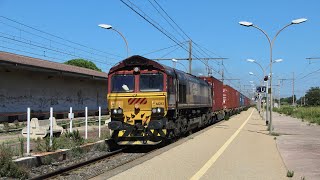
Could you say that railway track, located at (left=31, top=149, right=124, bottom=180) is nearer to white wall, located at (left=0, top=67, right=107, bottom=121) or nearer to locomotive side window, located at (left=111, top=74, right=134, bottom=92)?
locomotive side window, located at (left=111, top=74, right=134, bottom=92)

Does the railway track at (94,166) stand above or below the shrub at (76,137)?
below

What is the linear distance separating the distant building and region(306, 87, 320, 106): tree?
326 feet

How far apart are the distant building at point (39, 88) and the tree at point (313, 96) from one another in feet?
326

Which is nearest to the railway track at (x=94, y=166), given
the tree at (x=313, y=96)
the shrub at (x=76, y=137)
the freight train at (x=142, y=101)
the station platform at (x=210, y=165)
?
the freight train at (x=142, y=101)

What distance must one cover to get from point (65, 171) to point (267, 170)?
5.43 m

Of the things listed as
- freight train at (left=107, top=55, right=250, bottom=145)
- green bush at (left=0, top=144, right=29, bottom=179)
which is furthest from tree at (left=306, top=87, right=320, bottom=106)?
green bush at (left=0, top=144, right=29, bottom=179)

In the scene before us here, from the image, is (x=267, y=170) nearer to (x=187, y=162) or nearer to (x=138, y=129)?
(x=187, y=162)

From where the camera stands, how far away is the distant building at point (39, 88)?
3172 cm

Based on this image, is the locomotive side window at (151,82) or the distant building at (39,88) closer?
the locomotive side window at (151,82)

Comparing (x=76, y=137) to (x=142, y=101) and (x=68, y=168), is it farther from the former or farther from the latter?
(x=68, y=168)

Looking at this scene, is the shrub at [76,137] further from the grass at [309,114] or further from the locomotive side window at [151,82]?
the grass at [309,114]

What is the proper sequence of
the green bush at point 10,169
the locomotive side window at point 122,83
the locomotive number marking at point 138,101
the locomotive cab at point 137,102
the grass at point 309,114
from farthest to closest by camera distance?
the grass at point 309,114, the locomotive side window at point 122,83, the locomotive number marking at point 138,101, the locomotive cab at point 137,102, the green bush at point 10,169

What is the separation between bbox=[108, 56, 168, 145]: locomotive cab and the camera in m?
16.5

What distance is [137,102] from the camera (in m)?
16.8
